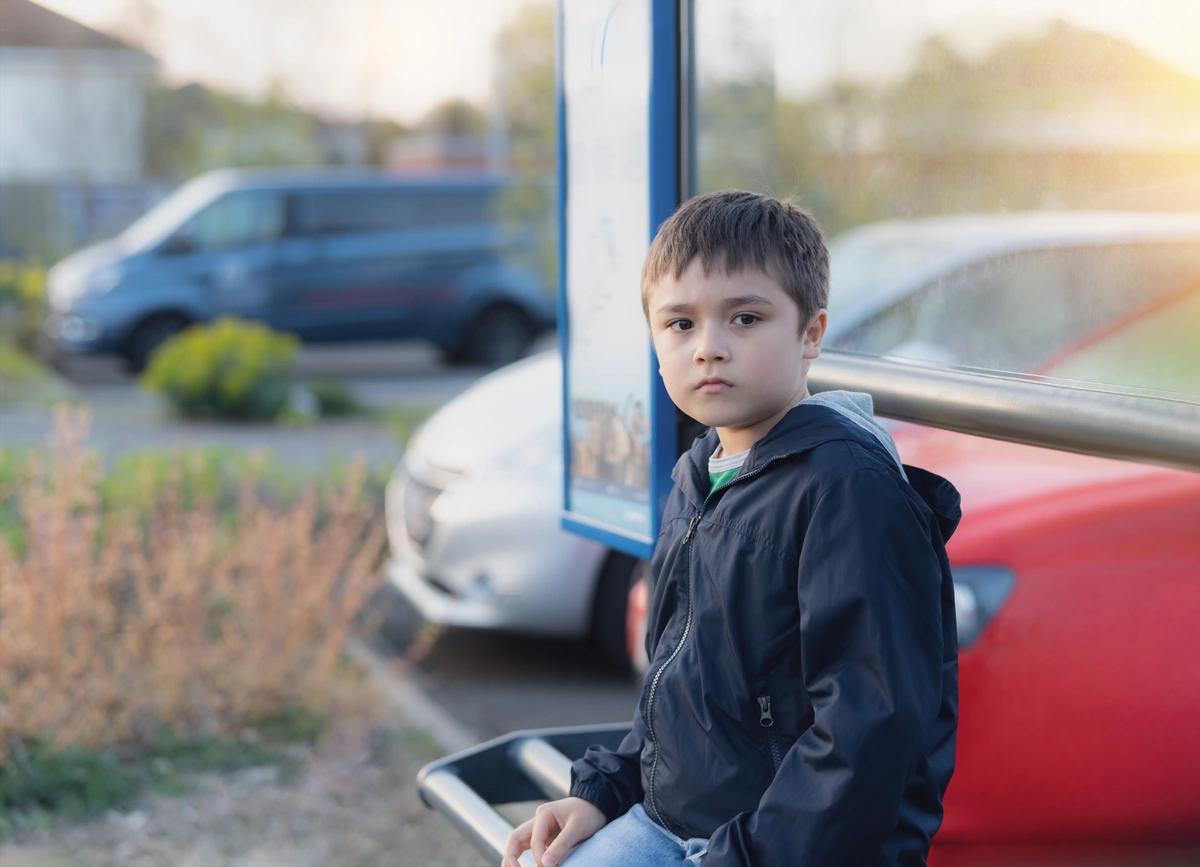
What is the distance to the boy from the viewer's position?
153 cm

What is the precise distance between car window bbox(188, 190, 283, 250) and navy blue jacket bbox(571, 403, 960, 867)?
591 inches

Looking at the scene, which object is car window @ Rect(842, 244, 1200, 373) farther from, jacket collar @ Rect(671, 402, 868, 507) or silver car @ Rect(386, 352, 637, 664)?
silver car @ Rect(386, 352, 637, 664)

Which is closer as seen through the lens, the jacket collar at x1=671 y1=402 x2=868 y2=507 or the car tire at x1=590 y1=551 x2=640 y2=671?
Result: the jacket collar at x1=671 y1=402 x2=868 y2=507

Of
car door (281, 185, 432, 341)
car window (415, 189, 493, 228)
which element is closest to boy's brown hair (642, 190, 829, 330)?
car door (281, 185, 432, 341)

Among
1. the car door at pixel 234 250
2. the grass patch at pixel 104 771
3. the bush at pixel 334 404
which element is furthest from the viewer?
the car door at pixel 234 250

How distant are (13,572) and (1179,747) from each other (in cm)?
316

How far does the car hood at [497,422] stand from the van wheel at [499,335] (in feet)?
38.4

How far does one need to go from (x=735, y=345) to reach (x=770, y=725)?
45cm

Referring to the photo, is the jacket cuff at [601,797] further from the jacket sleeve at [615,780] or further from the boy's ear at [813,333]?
the boy's ear at [813,333]

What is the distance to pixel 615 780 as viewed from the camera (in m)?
1.90

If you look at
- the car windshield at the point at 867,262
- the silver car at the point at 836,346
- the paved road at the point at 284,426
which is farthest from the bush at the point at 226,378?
the car windshield at the point at 867,262

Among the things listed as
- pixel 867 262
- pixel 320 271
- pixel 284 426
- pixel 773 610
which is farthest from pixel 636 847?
pixel 320 271

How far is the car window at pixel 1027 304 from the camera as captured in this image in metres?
2.36

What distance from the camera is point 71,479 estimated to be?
4.27 m
